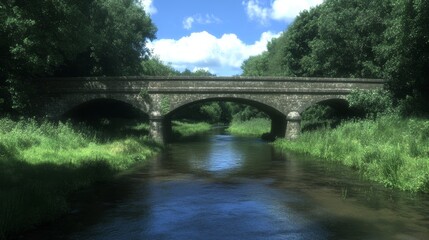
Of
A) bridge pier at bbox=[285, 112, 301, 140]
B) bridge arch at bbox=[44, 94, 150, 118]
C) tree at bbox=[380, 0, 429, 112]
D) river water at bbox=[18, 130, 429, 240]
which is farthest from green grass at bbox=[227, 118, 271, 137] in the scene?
river water at bbox=[18, 130, 429, 240]

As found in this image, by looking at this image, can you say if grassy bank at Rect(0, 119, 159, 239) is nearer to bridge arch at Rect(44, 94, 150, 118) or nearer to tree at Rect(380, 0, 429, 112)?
bridge arch at Rect(44, 94, 150, 118)

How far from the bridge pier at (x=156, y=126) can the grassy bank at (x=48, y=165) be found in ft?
16.7

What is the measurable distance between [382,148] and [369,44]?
26057 mm

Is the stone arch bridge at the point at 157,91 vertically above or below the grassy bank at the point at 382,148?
above

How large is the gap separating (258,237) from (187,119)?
257ft

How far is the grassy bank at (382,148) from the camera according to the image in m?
18.6

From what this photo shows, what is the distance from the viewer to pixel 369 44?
153 feet

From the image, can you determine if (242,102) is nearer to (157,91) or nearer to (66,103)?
(157,91)

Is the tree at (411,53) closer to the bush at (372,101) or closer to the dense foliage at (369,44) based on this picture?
the dense foliage at (369,44)

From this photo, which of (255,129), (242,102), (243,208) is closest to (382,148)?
(243,208)

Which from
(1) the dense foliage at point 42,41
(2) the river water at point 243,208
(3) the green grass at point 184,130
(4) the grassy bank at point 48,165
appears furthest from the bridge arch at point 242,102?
(2) the river water at point 243,208

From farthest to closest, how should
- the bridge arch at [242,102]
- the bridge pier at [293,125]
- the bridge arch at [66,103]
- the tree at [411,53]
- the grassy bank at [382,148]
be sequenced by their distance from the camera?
the bridge pier at [293,125], the bridge arch at [242,102], the bridge arch at [66,103], the tree at [411,53], the grassy bank at [382,148]

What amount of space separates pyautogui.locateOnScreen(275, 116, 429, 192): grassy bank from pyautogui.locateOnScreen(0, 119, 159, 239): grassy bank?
1197 cm

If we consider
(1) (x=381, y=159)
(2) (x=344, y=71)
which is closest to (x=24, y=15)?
(1) (x=381, y=159)
